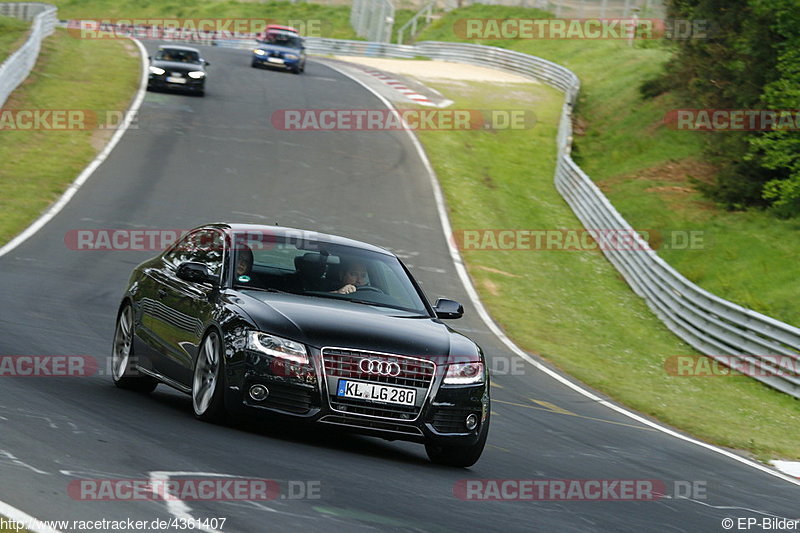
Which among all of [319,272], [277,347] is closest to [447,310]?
[319,272]

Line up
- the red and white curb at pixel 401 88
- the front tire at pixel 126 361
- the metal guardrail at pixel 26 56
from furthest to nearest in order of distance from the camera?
the red and white curb at pixel 401 88, the metal guardrail at pixel 26 56, the front tire at pixel 126 361

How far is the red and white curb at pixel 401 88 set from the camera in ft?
147

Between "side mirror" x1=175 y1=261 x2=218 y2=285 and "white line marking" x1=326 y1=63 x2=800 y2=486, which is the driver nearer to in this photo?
"side mirror" x1=175 y1=261 x2=218 y2=285

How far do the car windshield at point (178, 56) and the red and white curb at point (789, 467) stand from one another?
30.5 metres

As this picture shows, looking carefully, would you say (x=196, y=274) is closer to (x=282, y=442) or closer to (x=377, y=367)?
(x=282, y=442)

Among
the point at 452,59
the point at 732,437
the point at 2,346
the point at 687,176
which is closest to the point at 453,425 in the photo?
the point at 2,346

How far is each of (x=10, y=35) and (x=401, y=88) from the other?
1431 centimetres

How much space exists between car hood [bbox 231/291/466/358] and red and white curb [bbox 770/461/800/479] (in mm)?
Result: 4536

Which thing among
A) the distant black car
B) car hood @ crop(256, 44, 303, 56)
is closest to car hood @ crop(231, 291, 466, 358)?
the distant black car

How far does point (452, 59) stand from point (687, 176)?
28.4m

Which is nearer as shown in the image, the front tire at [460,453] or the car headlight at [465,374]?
the car headlight at [465,374]

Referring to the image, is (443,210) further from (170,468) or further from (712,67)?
(170,468)

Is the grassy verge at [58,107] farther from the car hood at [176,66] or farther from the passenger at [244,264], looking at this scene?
the passenger at [244,264]

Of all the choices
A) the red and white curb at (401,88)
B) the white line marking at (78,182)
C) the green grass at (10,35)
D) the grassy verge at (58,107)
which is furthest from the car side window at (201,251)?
the red and white curb at (401,88)
